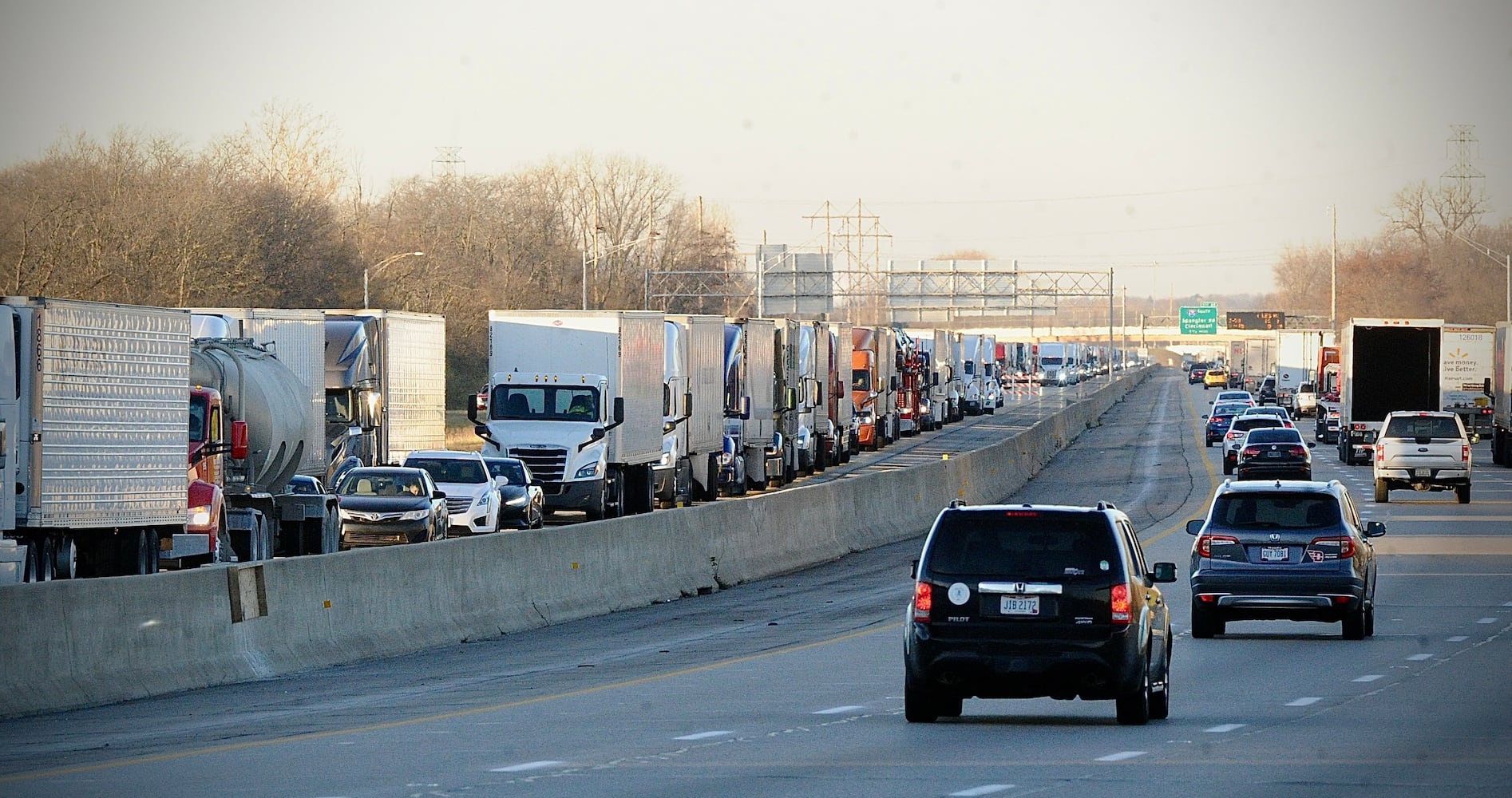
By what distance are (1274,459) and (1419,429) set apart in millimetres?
3362

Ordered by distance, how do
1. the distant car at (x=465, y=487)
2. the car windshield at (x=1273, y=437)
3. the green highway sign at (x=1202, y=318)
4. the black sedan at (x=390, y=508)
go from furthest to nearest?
the green highway sign at (x=1202, y=318)
the car windshield at (x=1273, y=437)
the distant car at (x=465, y=487)
the black sedan at (x=390, y=508)

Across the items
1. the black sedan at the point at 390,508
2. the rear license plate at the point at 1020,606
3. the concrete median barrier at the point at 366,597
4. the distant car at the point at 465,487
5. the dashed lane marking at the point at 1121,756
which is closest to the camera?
the dashed lane marking at the point at 1121,756

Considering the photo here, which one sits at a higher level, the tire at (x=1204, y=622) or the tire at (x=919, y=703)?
the tire at (x=919, y=703)

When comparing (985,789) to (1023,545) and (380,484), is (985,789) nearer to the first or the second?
(1023,545)

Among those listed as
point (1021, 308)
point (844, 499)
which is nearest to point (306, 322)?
point (844, 499)

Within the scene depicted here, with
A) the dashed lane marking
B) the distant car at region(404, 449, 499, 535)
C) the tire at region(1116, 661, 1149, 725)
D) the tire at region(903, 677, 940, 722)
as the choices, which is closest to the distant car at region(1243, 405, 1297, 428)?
the distant car at region(404, 449, 499, 535)

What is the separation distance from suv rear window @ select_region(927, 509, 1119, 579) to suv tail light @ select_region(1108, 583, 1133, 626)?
0.16m

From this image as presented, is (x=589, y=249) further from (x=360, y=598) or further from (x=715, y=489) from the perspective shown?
(x=360, y=598)

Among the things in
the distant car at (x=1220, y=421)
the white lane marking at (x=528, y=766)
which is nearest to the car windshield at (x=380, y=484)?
the white lane marking at (x=528, y=766)

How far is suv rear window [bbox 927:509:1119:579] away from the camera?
44.5 ft

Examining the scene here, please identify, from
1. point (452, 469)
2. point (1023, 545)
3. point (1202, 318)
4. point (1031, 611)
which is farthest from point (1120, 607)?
point (1202, 318)

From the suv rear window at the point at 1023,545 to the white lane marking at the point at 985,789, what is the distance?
266cm

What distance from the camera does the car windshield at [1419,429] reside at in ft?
147

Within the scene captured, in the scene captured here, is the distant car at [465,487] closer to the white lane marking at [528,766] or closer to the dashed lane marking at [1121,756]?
the white lane marking at [528,766]
